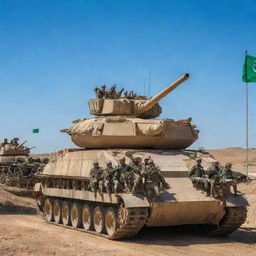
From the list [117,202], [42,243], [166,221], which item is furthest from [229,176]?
[42,243]

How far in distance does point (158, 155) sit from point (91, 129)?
8.17 ft

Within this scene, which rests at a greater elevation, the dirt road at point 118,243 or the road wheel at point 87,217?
the road wheel at point 87,217

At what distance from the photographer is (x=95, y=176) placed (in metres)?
15.2

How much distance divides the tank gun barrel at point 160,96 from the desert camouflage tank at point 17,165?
10867mm

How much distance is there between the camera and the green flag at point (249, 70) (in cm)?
2298

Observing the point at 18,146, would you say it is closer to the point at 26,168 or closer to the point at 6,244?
the point at 26,168

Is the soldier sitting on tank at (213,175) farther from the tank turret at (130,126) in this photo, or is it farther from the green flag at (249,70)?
the green flag at (249,70)

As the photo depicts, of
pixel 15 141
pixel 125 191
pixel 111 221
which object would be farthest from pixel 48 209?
pixel 15 141

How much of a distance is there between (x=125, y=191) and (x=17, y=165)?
17.3 metres

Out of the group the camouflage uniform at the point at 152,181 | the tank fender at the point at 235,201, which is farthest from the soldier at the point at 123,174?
the tank fender at the point at 235,201

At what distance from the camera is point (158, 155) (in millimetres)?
16031

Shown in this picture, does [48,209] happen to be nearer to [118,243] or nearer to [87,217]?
[87,217]

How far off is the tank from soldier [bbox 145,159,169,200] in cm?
17

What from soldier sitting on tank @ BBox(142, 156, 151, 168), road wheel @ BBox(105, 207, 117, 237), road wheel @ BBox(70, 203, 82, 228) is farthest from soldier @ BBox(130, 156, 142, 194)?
road wheel @ BBox(70, 203, 82, 228)
